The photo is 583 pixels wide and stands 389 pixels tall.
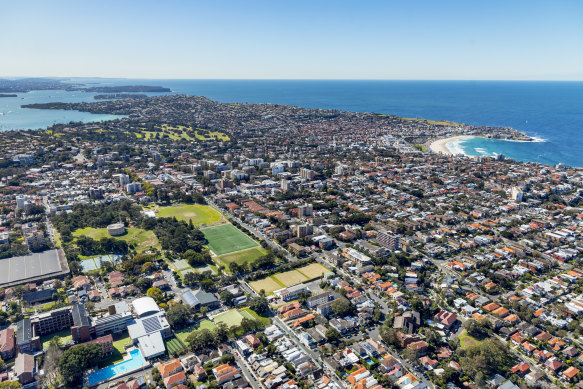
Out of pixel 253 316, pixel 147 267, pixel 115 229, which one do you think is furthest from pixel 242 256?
pixel 115 229

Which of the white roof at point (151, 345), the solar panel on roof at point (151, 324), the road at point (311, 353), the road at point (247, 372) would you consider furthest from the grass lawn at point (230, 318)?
the white roof at point (151, 345)

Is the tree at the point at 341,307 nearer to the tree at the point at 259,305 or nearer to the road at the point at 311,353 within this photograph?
the road at the point at 311,353

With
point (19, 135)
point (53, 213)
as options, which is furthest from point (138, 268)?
point (19, 135)

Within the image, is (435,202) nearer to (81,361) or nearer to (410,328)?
(410,328)

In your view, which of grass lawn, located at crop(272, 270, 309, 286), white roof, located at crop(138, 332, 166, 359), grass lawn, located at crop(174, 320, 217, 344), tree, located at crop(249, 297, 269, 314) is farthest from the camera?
grass lawn, located at crop(272, 270, 309, 286)

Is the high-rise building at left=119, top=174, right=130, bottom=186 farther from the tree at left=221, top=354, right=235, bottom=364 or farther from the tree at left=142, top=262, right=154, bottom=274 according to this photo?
the tree at left=221, top=354, right=235, bottom=364

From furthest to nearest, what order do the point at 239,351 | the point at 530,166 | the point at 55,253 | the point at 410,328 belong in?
the point at 530,166 → the point at 55,253 → the point at 410,328 → the point at 239,351

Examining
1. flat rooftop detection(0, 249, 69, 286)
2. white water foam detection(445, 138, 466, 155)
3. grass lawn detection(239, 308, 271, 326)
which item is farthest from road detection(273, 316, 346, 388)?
white water foam detection(445, 138, 466, 155)
